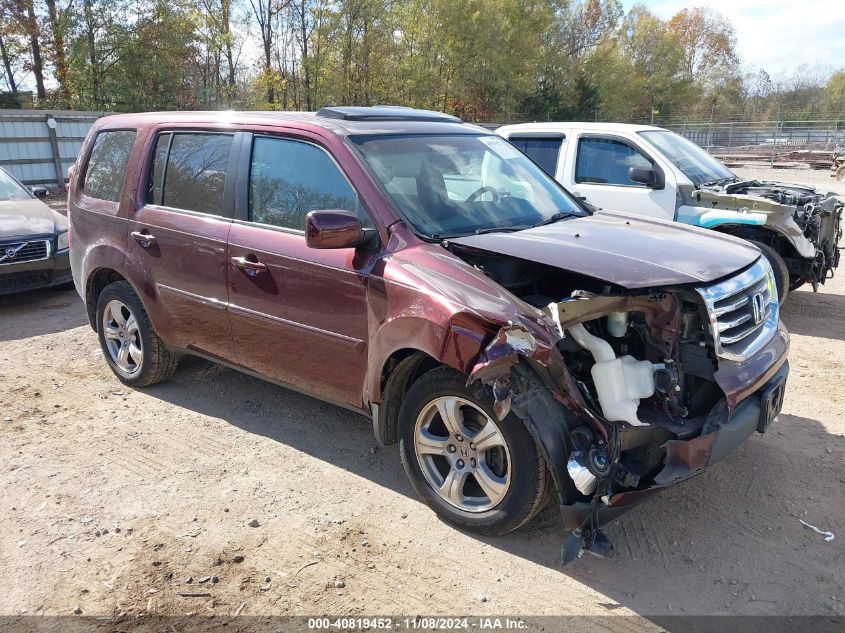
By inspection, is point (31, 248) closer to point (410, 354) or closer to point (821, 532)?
point (410, 354)

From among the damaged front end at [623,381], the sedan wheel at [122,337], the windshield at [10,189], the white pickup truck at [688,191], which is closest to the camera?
the damaged front end at [623,381]

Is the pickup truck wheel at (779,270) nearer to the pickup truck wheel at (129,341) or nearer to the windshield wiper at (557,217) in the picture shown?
the windshield wiper at (557,217)

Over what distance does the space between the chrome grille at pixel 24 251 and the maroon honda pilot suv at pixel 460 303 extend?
3.52m

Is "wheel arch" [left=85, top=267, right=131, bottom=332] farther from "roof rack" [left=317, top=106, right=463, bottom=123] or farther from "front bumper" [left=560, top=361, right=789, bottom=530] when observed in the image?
"front bumper" [left=560, top=361, right=789, bottom=530]

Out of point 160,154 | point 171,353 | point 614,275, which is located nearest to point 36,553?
point 171,353

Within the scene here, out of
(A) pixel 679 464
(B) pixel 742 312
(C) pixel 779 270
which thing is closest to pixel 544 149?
(C) pixel 779 270

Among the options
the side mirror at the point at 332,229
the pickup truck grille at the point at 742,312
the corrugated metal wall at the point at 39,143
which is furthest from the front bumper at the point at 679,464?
the corrugated metal wall at the point at 39,143

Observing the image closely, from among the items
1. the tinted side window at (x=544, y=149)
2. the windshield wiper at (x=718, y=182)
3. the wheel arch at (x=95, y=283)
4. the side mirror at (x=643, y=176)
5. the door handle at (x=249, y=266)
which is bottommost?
the wheel arch at (x=95, y=283)

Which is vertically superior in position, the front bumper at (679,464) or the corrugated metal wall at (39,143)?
the corrugated metal wall at (39,143)

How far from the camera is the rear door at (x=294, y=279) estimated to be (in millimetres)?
3756

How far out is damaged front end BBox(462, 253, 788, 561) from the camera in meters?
2.98

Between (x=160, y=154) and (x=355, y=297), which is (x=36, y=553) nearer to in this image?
(x=355, y=297)

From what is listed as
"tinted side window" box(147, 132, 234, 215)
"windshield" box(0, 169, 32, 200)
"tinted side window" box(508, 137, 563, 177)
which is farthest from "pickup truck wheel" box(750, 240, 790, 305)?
"windshield" box(0, 169, 32, 200)

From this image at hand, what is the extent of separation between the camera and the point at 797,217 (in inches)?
281
